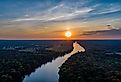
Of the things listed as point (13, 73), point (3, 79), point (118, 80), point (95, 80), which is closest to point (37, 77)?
point (13, 73)

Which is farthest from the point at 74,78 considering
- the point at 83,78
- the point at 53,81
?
the point at 53,81

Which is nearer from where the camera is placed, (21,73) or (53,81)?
(53,81)

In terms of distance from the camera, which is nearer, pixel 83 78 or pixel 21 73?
pixel 83 78

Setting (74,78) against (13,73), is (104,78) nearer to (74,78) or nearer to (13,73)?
(74,78)

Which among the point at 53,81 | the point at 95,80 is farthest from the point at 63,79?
the point at 95,80

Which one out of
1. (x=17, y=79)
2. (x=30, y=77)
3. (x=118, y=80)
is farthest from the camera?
(x=30, y=77)

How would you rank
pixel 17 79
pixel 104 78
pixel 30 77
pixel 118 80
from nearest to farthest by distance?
Answer: pixel 118 80, pixel 104 78, pixel 17 79, pixel 30 77

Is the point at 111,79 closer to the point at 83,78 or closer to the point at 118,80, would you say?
the point at 118,80
